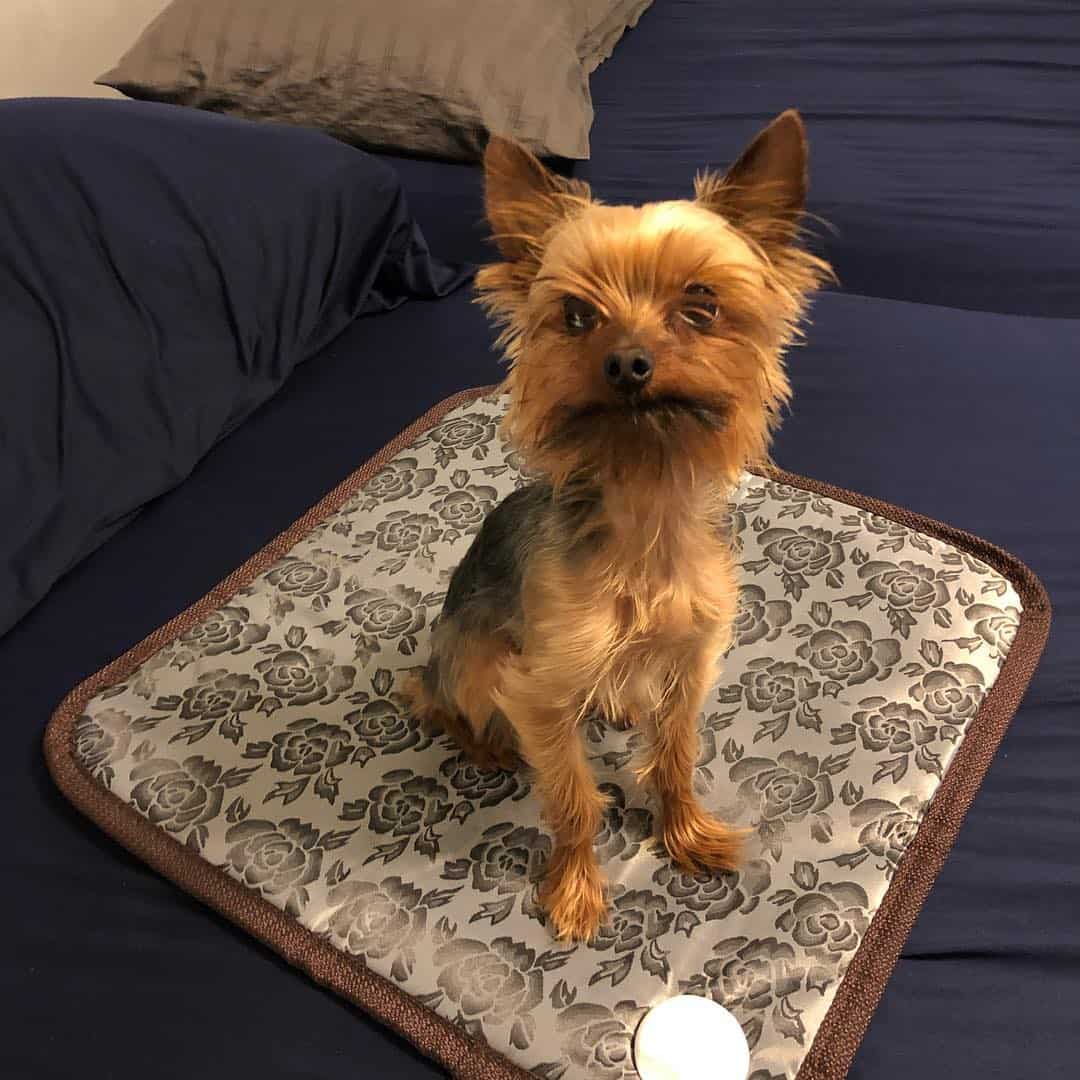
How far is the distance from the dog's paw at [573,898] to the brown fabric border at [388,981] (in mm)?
189

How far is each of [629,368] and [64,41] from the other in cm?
258

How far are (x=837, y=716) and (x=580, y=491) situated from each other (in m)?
0.66

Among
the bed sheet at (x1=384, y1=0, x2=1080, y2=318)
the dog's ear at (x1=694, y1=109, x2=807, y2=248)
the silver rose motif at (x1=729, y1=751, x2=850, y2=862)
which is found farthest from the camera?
the bed sheet at (x1=384, y1=0, x2=1080, y2=318)

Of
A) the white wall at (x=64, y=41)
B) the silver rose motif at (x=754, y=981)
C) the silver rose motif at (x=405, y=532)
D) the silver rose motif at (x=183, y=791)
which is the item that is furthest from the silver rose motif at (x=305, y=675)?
the white wall at (x=64, y=41)

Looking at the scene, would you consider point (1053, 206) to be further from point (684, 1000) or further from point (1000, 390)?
point (684, 1000)

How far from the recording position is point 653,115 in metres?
2.84

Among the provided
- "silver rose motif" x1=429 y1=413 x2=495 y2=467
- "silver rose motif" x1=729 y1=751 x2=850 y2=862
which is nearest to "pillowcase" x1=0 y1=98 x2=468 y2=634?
"silver rose motif" x1=429 y1=413 x2=495 y2=467

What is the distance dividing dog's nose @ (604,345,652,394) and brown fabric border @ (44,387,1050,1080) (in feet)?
2.77

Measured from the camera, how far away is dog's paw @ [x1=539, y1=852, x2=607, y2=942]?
4.41ft

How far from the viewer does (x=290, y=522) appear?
1989mm

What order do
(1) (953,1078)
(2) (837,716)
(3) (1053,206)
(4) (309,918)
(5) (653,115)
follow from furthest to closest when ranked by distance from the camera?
(5) (653,115) < (3) (1053,206) < (2) (837,716) < (4) (309,918) < (1) (953,1078)

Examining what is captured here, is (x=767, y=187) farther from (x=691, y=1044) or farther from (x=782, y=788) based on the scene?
(x=691, y=1044)

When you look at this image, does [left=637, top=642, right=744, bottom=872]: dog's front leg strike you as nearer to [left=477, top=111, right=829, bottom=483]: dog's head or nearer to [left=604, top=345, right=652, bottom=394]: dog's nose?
[left=477, top=111, right=829, bottom=483]: dog's head

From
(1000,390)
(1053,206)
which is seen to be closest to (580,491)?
(1000,390)
